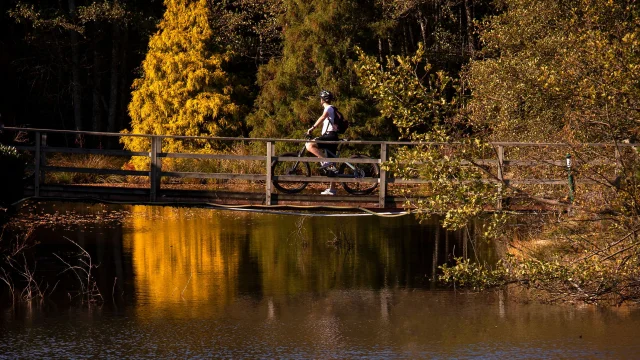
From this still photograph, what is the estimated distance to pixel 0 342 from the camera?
11375 millimetres

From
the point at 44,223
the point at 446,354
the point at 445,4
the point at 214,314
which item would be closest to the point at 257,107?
the point at 445,4

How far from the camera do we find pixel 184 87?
2822 cm

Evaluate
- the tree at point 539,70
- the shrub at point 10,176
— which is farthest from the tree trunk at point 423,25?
the shrub at point 10,176

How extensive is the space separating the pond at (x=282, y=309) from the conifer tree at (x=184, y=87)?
8.62 metres

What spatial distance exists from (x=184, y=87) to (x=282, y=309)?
52.0ft

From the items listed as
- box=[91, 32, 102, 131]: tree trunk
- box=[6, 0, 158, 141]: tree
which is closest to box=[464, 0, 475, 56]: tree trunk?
box=[6, 0, 158, 141]: tree

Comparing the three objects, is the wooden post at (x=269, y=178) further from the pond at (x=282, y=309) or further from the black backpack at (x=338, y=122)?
the black backpack at (x=338, y=122)

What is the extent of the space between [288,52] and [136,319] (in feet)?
52.7

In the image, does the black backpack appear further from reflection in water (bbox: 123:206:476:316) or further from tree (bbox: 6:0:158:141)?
tree (bbox: 6:0:158:141)

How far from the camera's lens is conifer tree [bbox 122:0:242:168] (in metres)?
27.9

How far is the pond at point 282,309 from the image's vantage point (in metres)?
11.3

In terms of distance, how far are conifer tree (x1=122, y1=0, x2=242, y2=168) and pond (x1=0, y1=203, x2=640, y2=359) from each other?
28.3 ft

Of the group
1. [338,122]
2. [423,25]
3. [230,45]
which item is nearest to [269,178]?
[338,122]

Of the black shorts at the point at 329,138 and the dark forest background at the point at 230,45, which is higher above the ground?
the dark forest background at the point at 230,45
